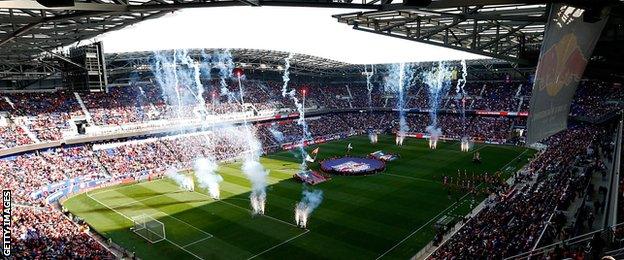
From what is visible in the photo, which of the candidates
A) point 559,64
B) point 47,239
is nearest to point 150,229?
point 47,239

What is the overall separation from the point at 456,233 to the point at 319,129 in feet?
152

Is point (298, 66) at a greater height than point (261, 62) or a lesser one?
lesser

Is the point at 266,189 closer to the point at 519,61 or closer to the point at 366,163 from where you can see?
the point at 366,163

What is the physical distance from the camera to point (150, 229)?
96.7 feet

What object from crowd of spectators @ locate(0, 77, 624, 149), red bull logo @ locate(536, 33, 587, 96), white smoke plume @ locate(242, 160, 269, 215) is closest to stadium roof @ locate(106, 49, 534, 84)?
crowd of spectators @ locate(0, 77, 624, 149)

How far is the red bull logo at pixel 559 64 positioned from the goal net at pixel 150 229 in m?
26.5

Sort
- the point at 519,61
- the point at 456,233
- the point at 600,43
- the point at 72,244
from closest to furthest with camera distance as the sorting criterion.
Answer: the point at 600,43
the point at 519,61
the point at 72,244
the point at 456,233

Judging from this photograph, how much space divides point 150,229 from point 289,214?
10060 millimetres

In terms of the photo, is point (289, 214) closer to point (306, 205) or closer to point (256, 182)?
point (306, 205)

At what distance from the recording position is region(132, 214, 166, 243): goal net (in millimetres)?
28609

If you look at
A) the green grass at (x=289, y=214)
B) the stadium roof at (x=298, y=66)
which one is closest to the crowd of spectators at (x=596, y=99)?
the stadium roof at (x=298, y=66)

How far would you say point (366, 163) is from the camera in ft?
159

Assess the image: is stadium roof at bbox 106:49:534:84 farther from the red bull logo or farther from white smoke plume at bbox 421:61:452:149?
the red bull logo

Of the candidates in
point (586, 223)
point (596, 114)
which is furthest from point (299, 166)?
point (596, 114)
